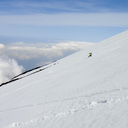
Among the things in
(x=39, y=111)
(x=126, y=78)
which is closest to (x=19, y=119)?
(x=39, y=111)

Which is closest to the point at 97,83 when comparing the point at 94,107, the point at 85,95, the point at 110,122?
the point at 85,95

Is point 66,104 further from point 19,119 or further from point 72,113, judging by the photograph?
point 19,119

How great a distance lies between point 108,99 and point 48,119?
314cm

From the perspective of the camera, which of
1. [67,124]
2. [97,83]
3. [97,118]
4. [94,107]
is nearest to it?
[97,118]

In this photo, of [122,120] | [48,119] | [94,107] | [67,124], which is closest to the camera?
[122,120]

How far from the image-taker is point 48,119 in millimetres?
7965

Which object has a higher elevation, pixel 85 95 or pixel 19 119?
pixel 85 95

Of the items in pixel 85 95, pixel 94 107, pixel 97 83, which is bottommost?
pixel 94 107

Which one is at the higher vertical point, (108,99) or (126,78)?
(126,78)

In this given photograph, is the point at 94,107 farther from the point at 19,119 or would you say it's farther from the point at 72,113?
the point at 19,119

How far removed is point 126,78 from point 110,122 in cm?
463

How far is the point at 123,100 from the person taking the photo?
684cm

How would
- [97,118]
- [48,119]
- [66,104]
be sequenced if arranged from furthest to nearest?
[66,104] → [48,119] → [97,118]

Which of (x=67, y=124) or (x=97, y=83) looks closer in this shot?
(x=67, y=124)
